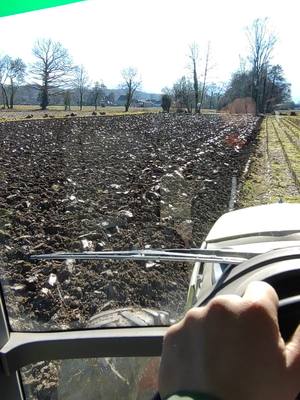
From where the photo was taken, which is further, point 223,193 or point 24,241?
point 24,241

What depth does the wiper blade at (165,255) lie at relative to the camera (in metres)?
1.46

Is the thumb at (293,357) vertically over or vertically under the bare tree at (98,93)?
under

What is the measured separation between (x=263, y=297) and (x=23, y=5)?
43.8 inches

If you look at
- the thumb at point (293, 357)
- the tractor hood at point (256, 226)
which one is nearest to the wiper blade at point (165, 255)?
the tractor hood at point (256, 226)

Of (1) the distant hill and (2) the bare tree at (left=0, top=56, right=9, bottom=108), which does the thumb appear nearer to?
(1) the distant hill

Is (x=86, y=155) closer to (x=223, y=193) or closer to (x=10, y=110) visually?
(x=10, y=110)

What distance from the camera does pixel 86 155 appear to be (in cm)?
185

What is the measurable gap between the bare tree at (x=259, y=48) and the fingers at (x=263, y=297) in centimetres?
83

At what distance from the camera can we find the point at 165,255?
1.60 m

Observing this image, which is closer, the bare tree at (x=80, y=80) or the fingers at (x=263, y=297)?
the fingers at (x=263, y=297)

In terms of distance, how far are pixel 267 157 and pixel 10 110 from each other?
0.92 metres

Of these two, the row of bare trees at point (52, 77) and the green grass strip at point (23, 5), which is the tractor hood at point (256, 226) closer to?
the row of bare trees at point (52, 77)

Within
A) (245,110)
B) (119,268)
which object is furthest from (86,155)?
(245,110)

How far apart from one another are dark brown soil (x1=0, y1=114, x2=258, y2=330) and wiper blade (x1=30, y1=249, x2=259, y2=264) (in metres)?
0.05
